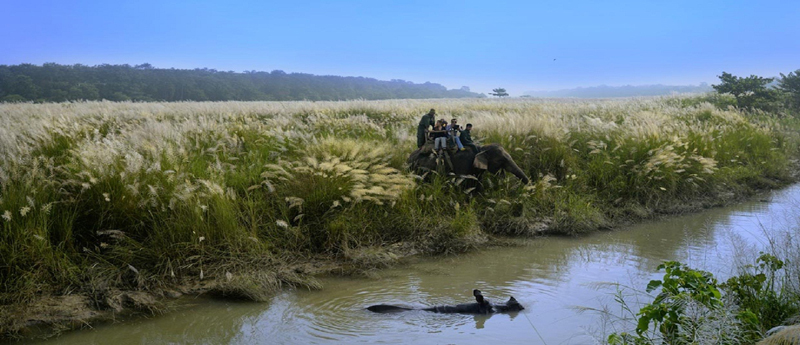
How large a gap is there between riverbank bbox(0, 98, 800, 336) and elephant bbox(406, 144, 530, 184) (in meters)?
0.21

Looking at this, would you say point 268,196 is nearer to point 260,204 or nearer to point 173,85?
point 260,204

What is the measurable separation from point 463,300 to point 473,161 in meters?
3.77

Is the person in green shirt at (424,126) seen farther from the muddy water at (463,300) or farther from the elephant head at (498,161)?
the muddy water at (463,300)

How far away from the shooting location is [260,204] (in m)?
7.18

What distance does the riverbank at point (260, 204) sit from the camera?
567 cm

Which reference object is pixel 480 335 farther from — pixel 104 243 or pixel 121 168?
pixel 121 168

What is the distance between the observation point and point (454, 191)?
8875 millimetres

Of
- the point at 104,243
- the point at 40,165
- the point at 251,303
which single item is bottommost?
the point at 251,303

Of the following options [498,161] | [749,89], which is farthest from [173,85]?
[498,161]

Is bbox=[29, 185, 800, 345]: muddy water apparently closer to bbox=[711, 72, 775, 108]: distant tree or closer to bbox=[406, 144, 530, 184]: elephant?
bbox=[406, 144, 530, 184]: elephant

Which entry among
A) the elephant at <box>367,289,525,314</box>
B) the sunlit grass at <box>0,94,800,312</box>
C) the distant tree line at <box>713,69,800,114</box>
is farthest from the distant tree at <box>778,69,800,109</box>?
the elephant at <box>367,289,525,314</box>

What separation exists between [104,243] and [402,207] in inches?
149

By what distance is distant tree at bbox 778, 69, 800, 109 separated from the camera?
27.0m

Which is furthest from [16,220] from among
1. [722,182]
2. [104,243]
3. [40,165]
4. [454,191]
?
[722,182]
